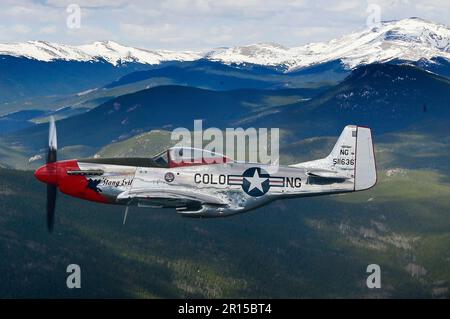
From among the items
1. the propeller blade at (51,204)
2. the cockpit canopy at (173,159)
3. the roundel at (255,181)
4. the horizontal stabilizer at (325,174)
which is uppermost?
the cockpit canopy at (173,159)

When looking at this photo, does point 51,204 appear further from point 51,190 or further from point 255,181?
point 255,181

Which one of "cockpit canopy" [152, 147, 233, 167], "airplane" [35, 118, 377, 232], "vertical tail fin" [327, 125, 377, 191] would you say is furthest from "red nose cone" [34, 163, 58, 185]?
"vertical tail fin" [327, 125, 377, 191]

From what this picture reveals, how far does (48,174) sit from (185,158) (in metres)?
15.8

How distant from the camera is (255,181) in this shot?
83.2 meters

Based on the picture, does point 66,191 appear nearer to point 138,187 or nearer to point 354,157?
point 138,187

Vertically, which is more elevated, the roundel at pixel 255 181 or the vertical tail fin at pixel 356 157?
the vertical tail fin at pixel 356 157

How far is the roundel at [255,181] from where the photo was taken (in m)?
82.7

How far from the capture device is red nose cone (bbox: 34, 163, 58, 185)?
8225 cm

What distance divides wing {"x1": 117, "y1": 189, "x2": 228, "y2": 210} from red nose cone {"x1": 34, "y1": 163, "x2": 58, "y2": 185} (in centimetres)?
807

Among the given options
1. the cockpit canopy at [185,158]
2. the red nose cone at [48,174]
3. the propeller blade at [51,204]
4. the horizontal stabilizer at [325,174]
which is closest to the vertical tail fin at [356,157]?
the horizontal stabilizer at [325,174]

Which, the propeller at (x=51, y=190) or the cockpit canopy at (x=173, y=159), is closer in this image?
the propeller at (x=51, y=190)

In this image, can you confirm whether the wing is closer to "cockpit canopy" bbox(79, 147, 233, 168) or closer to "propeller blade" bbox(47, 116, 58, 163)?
"cockpit canopy" bbox(79, 147, 233, 168)

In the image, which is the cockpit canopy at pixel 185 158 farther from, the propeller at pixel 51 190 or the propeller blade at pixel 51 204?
the propeller blade at pixel 51 204
